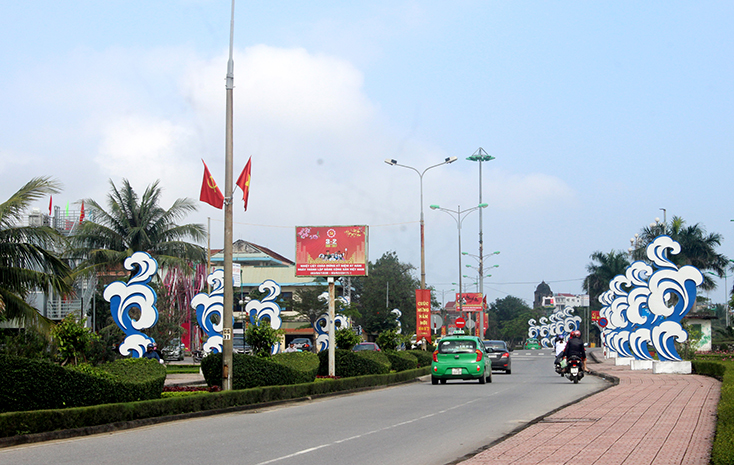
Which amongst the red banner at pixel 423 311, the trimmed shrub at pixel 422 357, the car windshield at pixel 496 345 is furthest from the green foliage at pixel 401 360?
the red banner at pixel 423 311

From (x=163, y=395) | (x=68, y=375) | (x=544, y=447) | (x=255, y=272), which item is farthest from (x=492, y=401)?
(x=255, y=272)

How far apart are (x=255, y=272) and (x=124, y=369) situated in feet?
235

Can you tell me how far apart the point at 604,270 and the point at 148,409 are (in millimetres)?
87158

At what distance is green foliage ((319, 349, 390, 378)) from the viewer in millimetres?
26203

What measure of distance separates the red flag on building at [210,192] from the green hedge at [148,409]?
4.58m

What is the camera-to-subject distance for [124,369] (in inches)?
632

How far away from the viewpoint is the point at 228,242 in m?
18.8

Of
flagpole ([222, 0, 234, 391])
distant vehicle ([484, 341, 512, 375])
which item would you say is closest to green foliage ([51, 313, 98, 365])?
flagpole ([222, 0, 234, 391])

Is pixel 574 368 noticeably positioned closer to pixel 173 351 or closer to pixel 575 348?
pixel 575 348

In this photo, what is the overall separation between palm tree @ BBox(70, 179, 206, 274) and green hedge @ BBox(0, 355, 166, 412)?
75.5 feet

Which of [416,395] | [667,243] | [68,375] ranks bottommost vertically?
[416,395]

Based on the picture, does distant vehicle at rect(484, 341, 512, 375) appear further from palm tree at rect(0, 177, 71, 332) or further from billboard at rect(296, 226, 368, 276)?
palm tree at rect(0, 177, 71, 332)

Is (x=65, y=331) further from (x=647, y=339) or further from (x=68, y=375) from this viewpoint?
(x=647, y=339)

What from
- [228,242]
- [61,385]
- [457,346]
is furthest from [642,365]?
[61,385]
